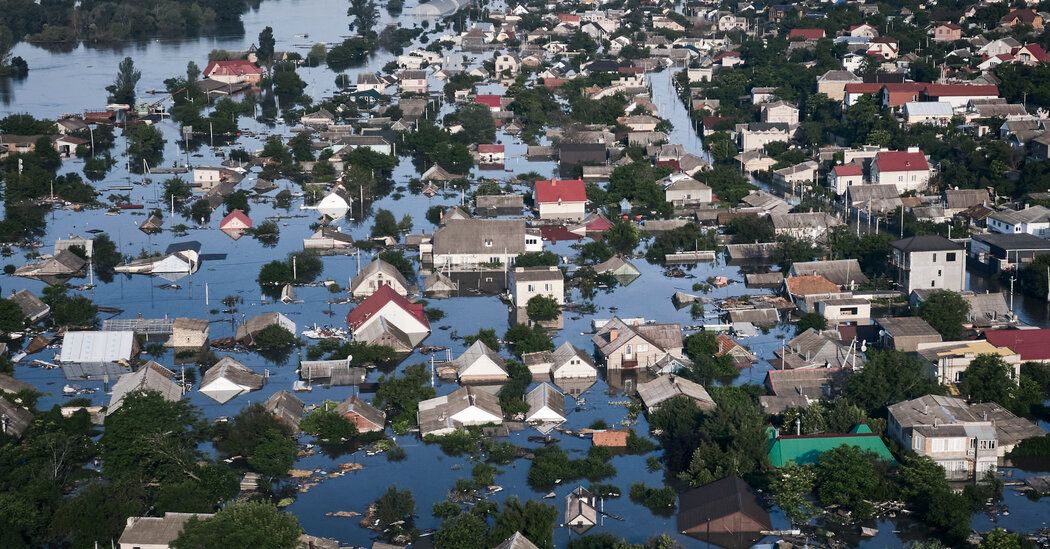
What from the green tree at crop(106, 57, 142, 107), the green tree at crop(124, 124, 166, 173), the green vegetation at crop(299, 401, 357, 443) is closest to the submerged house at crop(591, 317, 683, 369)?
the green vegetation at crop(299, 401, 357, 443)

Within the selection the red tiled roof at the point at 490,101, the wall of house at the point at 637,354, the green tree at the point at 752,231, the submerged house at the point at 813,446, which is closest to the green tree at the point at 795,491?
the submerged house at the point at 813,446

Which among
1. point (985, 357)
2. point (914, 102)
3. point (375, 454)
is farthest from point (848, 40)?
point (375, 454)

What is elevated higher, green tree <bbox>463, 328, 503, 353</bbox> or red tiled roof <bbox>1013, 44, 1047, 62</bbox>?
red tiled roof <bbox>1013, 44, 1047, 62</bbox>

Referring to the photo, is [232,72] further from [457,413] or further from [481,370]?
[457,413]

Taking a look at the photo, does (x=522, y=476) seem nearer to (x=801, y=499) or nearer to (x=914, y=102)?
(x=801, y=499)

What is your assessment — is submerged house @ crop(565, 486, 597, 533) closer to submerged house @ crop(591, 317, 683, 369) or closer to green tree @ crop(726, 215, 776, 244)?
submerged house @ crop(591, 317, 683, 369)

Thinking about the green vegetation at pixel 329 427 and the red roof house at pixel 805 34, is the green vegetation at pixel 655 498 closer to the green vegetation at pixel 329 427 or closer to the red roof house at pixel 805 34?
the green vegetation at pixel 329 427
